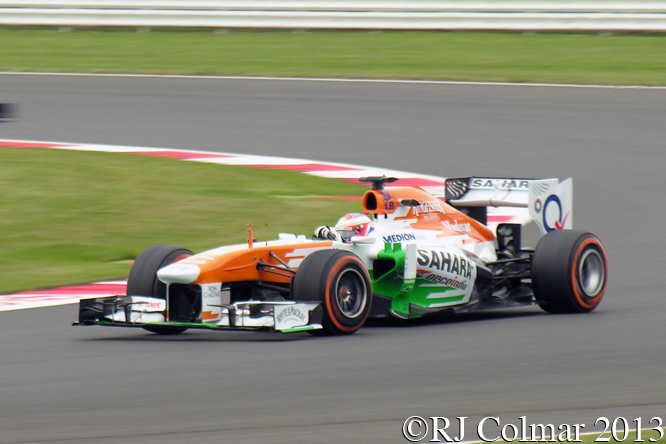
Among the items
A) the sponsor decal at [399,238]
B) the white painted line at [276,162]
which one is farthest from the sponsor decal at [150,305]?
the white painted line at [276,162]

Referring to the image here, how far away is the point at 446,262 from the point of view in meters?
8.23

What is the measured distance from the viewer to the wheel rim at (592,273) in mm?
8531

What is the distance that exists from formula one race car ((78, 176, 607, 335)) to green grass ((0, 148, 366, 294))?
2042 millimetres

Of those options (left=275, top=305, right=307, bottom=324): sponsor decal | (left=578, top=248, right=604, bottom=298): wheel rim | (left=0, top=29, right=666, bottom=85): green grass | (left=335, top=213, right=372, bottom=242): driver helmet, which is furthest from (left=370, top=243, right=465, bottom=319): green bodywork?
(left=0, top=29, right=666, bottom=85): green grass

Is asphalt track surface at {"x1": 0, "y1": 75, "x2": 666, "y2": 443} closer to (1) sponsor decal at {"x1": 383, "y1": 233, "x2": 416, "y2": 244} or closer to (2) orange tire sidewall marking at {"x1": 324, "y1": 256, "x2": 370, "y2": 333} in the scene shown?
(2) orange tire sidewall marking at {"x1": 324, "y1": 256, "x2": 370, "y2": 333}

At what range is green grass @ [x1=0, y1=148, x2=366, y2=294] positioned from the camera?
10.8m

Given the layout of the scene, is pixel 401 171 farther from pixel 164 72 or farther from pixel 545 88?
pixel 164 72

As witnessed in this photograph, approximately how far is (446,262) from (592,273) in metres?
1.19

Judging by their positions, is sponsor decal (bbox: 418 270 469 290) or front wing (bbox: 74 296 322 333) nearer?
front wing (bbox: 74 296 322 333)

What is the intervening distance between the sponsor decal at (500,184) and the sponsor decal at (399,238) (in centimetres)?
138

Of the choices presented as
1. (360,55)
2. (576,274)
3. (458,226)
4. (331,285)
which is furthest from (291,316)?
(360,55)

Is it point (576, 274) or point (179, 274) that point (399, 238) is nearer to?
point (576, 274)

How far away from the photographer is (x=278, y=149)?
16656 millimetres

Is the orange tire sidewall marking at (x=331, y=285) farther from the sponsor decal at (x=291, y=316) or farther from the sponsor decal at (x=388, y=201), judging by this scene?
the sponsor decal at (x=388, y=201)
